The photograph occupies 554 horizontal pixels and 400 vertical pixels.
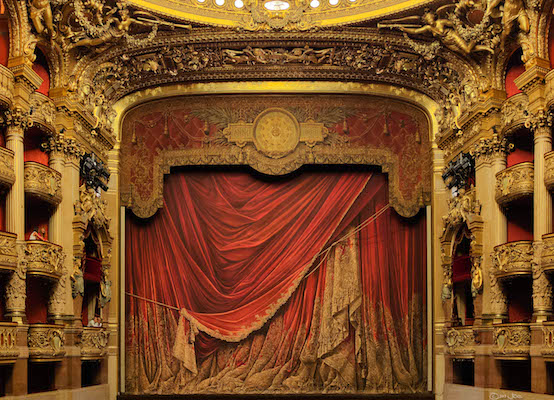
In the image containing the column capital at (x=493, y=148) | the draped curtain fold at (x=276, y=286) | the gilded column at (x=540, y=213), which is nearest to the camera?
the gilded column at (x=540, y=213)

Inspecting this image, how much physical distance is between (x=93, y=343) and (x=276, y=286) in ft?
15.1

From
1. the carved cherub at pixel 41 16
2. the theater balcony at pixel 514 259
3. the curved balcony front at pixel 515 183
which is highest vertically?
the carved cherub at pixel 41 16

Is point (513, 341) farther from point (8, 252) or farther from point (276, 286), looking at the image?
point (8, 252)

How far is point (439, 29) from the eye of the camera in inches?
610

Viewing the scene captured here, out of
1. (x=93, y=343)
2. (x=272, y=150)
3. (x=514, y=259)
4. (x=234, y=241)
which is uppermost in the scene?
(x=272, y=150)

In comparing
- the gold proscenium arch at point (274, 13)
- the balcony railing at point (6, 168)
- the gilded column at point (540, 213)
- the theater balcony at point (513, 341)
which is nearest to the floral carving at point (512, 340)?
the theater balcony at point (513, 341)

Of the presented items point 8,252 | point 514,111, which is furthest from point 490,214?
point 8,252

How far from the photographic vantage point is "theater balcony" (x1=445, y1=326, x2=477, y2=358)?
1490 centimetres

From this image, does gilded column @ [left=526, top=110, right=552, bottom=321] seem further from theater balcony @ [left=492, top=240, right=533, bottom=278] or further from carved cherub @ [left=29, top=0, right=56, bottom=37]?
carved cherub @ [left=29, top=0, right=56, bottom=37]

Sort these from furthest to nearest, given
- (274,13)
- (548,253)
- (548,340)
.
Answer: (274,13), (548,253), (548,340)

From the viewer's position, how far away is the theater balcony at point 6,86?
12.6m

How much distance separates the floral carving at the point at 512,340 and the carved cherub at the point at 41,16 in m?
9.90

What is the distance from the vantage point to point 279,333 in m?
18.1

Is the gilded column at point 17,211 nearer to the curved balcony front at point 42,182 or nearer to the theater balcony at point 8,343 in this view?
the curved balcony front at point 42,182
